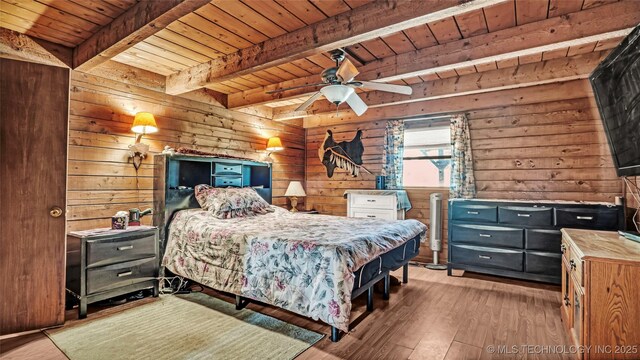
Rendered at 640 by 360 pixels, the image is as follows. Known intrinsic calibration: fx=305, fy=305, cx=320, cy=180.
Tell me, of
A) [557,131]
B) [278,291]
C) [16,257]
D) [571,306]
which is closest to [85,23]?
[16,257]

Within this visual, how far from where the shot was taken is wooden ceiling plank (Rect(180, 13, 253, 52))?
8.16 ft

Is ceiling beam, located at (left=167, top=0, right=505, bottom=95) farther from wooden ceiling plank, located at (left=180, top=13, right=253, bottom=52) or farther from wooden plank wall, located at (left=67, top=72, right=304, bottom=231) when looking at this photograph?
wooden plank wall, located at (left=67, top=72, right=304, bottom=231)

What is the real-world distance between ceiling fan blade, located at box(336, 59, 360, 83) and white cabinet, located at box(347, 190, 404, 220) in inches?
90.9

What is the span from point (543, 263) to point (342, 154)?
326 centimetres

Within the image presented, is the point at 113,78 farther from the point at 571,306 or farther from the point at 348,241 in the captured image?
the point at 571,306

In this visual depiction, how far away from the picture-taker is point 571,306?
2.13 m

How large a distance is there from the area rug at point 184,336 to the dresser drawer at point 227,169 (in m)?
1.82

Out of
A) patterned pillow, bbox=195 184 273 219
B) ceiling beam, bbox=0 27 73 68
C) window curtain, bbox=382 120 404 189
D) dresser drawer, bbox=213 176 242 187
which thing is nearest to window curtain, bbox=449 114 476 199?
window curtain, bbox=382 120 404 189

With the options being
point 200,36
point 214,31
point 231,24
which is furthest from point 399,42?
point 200,36

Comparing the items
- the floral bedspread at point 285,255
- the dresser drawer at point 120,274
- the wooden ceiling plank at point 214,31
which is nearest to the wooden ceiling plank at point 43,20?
the wooden ceiling plank at point 214,31

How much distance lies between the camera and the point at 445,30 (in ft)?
8.76

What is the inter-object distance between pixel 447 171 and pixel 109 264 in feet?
14.4

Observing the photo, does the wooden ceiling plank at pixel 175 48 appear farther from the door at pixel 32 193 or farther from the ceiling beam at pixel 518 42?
the ceiling beam at pixel 518 42

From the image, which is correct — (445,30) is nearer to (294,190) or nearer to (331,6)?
(331,6)
